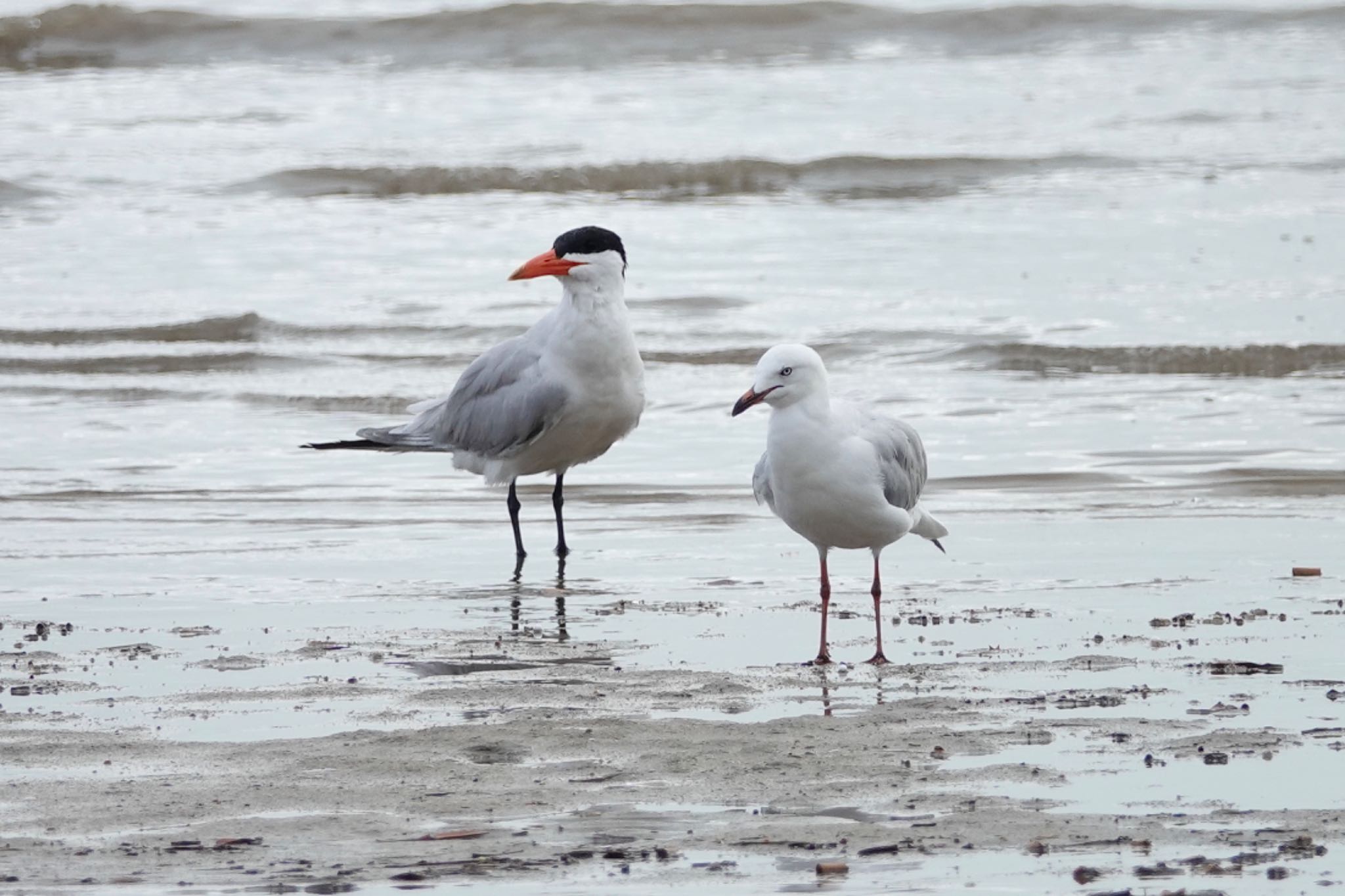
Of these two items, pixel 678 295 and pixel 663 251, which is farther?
pixel 663 251

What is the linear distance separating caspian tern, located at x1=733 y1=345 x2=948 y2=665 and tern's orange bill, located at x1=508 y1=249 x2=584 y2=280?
1.97m

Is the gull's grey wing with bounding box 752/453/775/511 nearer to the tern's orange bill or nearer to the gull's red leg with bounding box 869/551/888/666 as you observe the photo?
the gull's red leg with bounding box 869/551/888/666

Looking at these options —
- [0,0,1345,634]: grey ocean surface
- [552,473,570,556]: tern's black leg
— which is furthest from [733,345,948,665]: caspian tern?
[552,473,570,556]: tern's black leg

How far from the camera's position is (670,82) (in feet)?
78.1

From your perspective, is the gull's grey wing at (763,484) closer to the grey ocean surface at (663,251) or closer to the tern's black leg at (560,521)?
the grey ocean surface at (663,251)

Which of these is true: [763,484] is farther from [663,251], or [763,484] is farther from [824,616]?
[663,251]

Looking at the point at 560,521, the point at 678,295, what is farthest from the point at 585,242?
the point at 678,295

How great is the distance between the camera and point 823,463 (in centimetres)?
600

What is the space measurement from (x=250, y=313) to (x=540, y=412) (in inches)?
271

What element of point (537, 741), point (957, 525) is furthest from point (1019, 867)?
point (957, 525)

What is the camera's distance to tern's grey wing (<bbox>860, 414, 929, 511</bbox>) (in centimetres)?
620

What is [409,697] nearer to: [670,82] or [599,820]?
[599,820]

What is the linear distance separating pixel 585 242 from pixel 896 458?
2.17m

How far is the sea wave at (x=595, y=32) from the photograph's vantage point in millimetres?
24984
